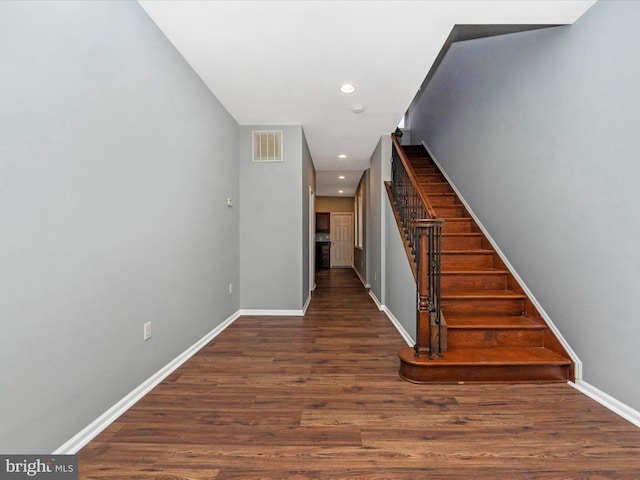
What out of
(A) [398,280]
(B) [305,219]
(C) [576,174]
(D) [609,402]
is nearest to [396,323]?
(A) [398,280]

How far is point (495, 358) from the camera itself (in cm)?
218

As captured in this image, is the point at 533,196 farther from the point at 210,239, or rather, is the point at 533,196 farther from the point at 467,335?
the point at 210,239

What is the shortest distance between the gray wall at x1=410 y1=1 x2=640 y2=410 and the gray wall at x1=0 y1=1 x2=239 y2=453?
300 cm

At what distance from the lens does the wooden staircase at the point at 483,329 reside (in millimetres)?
2125

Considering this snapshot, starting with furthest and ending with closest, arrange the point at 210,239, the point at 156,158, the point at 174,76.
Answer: the point at 210,239 < the point at 174,76 < the point at 156,158

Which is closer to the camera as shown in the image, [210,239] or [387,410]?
[387,410]

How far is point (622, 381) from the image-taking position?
176 centimetres

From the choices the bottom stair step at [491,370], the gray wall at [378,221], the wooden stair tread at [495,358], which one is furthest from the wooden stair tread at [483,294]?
the gray wall at [378,221]

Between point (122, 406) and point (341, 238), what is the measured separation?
29.8 feet

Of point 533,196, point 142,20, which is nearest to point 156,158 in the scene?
point 142,20

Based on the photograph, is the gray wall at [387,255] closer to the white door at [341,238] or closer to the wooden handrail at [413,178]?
the wooden handrail at [413,178]

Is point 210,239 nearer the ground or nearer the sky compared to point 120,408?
nearer the sky

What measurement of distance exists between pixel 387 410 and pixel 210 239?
226 centimetres

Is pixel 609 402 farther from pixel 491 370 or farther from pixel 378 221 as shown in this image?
pixel 378 221
